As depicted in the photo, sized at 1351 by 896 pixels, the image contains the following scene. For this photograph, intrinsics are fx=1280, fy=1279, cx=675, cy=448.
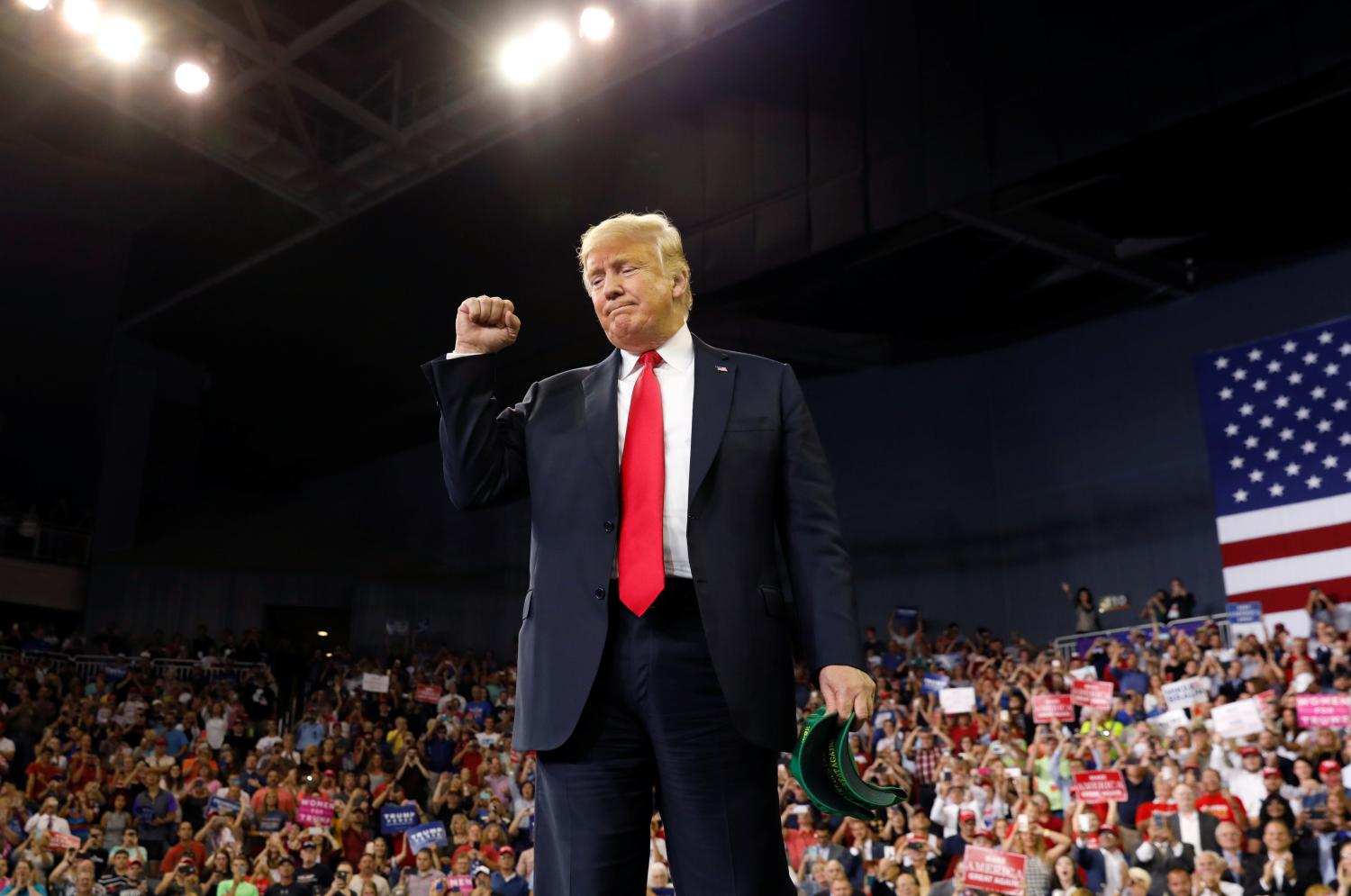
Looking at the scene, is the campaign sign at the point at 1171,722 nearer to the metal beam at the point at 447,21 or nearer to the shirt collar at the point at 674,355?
the shirt collar at the point at 674,355

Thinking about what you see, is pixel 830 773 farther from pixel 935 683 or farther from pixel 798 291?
pixel 798 291

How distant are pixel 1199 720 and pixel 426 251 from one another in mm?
9199

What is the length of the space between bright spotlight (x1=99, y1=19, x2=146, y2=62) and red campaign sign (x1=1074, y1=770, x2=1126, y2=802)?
366 inches

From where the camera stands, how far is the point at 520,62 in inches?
439

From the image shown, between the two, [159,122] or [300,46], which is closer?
[300,46]

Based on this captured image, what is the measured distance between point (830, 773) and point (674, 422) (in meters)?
0.54

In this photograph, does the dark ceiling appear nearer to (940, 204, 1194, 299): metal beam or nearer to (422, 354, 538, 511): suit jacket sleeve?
(940, 204, 1194, 299): metal beam

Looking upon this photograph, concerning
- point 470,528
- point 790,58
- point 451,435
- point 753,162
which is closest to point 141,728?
point 470,528

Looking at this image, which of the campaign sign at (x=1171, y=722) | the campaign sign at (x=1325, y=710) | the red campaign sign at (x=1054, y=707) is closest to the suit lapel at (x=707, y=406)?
the campaign sign at (x=1325, y=710)

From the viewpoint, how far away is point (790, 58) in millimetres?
12539

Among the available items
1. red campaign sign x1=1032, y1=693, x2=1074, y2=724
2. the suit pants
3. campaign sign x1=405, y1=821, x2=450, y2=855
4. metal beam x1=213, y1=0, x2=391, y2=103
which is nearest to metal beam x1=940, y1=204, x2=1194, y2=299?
red campaign sign x1=1032, y1=693, x2=1074, y2=724


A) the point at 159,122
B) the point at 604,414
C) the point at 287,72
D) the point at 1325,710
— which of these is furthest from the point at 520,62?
the point at 604,414

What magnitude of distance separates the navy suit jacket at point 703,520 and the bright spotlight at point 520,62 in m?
9.77

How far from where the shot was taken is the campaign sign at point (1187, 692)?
340 inches
